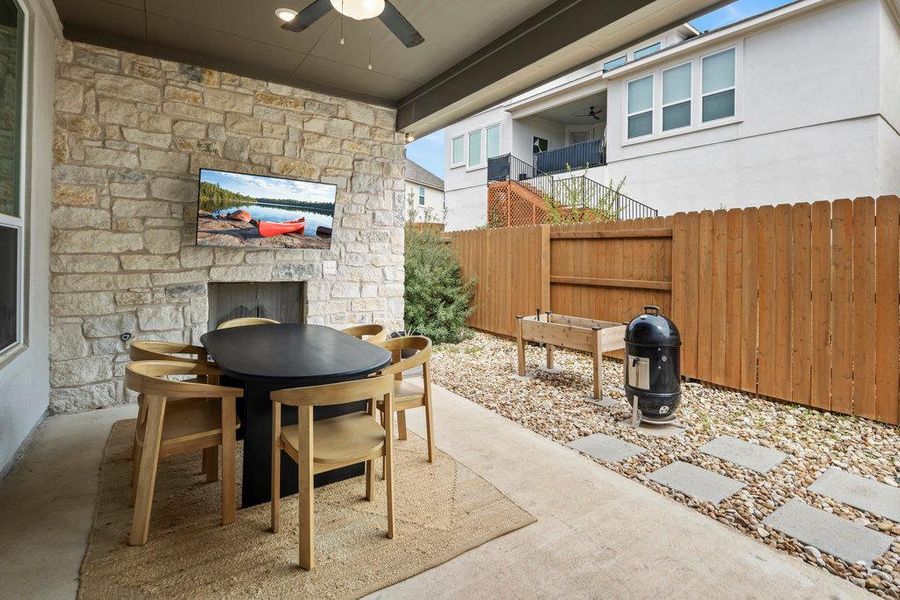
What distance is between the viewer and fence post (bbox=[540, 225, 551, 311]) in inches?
244

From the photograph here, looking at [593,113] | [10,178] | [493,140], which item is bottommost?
[10,178]

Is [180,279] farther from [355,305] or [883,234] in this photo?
[883,234]

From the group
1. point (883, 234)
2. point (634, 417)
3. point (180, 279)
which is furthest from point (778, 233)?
point (180, 279)

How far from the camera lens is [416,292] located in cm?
672

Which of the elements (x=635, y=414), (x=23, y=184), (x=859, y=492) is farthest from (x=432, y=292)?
(x=859, y=492)

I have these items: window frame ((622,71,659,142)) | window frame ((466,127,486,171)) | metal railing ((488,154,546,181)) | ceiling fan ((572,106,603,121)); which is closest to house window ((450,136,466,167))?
window frame ((466,127,486,171))

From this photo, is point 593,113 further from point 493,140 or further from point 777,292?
point 777,292

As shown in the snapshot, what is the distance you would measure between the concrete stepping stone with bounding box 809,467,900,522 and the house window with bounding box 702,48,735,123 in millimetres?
8211

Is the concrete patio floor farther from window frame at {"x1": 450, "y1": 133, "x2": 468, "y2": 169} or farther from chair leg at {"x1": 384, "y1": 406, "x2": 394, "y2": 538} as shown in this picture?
window frame at {"x1": 450, "y1": 133, "x2": 468, "y2": 169}

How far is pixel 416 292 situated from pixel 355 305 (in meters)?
1.80

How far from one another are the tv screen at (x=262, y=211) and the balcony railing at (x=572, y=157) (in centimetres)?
874

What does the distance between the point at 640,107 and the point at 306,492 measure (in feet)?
35.7

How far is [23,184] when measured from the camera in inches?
115

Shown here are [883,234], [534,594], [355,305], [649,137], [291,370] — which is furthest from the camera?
[649,137]
